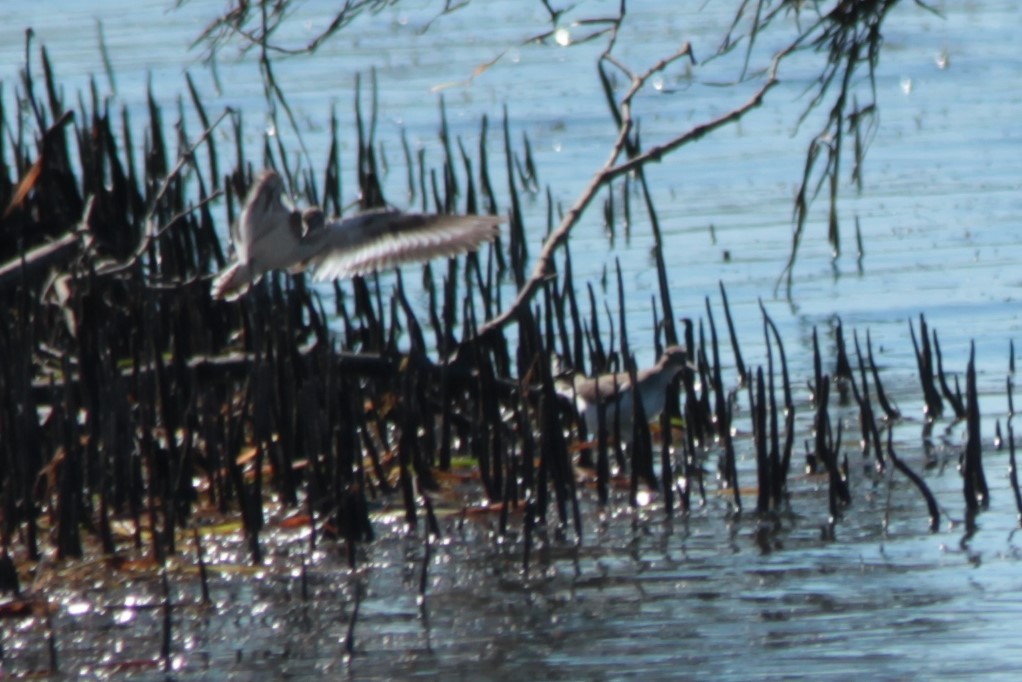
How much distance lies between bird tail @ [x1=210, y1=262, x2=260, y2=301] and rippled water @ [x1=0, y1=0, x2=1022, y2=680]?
1092 mm

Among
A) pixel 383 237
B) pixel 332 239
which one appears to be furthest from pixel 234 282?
pixel 383 237

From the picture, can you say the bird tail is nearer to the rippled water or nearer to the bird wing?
the bird wing

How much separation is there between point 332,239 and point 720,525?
5.67 ft

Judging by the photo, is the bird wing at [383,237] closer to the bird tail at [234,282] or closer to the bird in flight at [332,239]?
the bird in flight at [332,239]

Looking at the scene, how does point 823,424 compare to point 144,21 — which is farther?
point 144,21

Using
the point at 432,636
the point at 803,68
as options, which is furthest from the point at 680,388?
the point at 803,68

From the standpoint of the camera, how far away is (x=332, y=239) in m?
7.49

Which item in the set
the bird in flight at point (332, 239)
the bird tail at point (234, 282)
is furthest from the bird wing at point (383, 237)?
the bird tail at point (234, 282)

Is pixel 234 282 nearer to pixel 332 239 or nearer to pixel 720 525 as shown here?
pixel 332 239

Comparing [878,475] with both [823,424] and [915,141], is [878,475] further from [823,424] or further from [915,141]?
[915,141]

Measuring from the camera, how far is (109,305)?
25.8 ft

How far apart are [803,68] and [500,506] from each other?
45.8 feet

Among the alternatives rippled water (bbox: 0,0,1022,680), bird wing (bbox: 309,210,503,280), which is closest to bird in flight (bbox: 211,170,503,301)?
bird wing (bbox: 309,210,503,280)

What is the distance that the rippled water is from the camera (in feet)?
18.2
